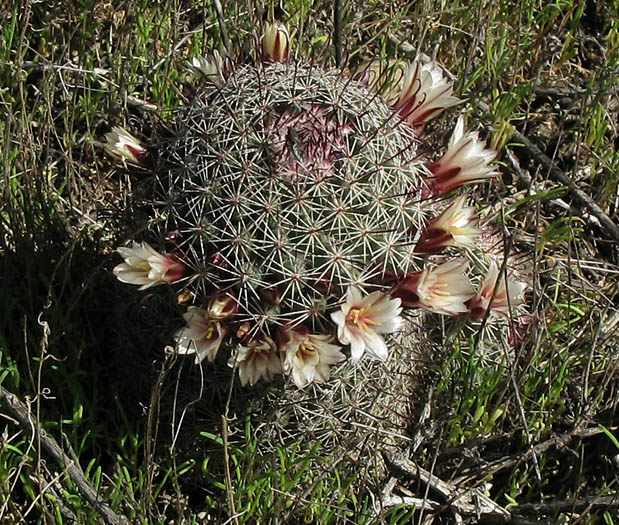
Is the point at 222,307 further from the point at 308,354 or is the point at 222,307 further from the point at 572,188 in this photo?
the point at 572,188

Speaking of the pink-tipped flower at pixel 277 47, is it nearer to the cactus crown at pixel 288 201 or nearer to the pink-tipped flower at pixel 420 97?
the cactus crown at pixel 288 201

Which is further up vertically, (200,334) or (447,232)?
(447,232)

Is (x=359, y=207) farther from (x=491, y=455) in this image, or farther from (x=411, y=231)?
(x=491, y=455)

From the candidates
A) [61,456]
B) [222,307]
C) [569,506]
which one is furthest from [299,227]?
[569,506]

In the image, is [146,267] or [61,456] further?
[61,456]

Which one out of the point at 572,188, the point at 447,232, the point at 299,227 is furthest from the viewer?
the point at 572,188

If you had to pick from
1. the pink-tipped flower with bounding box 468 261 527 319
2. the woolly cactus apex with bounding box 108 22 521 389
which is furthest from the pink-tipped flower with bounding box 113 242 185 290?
the pink-tipped flower with bounding box 468 261 527 319

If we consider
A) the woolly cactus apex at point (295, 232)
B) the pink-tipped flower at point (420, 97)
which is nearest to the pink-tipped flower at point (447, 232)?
the woolly cactus apex at point (295, 232)
